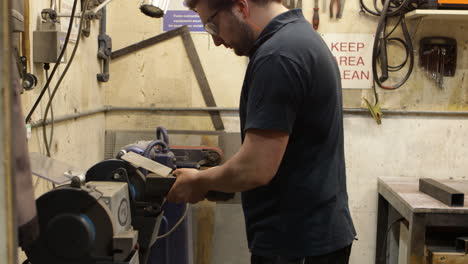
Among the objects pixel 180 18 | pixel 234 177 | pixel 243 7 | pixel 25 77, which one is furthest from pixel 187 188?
pixel 180 18

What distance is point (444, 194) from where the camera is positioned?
2.29 m

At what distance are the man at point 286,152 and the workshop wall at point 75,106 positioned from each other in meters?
0.84

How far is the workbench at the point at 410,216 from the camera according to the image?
2.22 metres

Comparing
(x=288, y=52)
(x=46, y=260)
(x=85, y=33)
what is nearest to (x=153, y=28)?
(x=85, y=33)

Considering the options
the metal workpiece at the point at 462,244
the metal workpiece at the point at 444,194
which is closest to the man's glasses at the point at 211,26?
the metal workpiece at the point at 444,194

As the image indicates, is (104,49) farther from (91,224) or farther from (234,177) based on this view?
(91,224)

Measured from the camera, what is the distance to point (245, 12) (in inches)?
55.1

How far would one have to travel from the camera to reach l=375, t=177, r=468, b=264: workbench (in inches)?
87.4

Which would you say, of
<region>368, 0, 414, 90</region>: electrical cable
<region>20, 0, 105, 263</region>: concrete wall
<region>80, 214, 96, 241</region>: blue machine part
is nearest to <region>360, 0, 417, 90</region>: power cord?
<region>368, 0, 414, 90</region>: electrical cable

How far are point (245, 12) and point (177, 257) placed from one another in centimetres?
147

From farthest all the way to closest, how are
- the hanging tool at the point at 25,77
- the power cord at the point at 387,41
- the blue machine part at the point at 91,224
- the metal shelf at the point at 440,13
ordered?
the power cord at the point at 387,41 < the metal shelf at the point at 440,13 < the hanging tool at the point at 25,77 < the blue machine part at the point at 91,224

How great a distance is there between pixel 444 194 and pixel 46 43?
1.80 metres

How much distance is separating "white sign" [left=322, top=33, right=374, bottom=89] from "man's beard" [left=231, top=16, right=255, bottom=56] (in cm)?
160

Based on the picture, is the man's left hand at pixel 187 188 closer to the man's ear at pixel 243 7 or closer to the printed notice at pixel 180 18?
the man's ear at pixel 243 7
